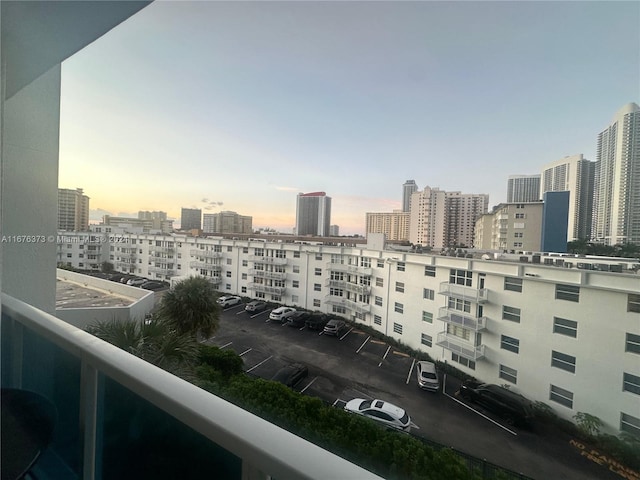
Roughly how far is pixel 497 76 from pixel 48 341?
791 centimetres

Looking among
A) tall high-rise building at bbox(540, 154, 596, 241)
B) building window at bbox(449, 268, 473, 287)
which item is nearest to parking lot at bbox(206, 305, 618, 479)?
building window at bbox(449, 268, 473, 287)

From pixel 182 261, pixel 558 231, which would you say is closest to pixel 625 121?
pixel 558 231

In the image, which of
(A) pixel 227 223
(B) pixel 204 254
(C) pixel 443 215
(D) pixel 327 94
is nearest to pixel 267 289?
(B) pixel 204 254

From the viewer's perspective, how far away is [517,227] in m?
8.39

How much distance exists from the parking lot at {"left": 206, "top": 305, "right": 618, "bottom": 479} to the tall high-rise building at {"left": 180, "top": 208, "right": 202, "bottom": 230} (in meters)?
4.02

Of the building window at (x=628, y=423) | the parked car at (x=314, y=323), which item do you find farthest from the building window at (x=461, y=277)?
the parked car at (x=314, y=323)

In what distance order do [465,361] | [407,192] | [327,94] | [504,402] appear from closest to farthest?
Answer: [504,402] < [465,361] < [327,94] < [407,192]

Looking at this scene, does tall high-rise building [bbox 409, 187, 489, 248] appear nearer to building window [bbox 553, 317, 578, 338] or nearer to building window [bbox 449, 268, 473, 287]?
building window [bbox 449, 268, 473, 287]

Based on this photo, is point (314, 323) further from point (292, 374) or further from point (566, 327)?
point (566, 327)

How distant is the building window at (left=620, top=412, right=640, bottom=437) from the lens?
161 inches

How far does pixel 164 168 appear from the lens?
5.93m

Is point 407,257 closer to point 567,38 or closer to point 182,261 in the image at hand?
point 567,38

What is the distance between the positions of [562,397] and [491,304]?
1.83 metres

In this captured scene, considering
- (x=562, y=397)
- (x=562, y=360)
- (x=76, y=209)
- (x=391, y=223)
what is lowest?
(x=562, y=397)
